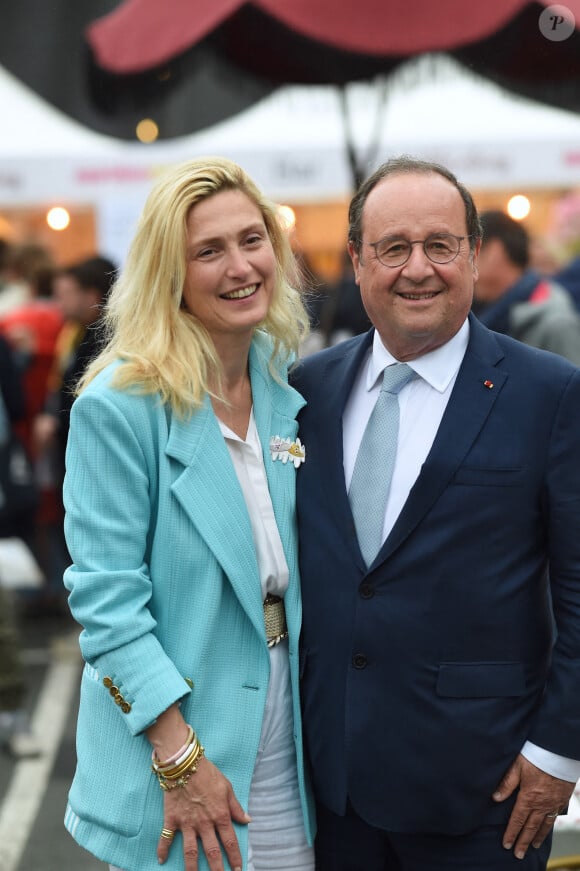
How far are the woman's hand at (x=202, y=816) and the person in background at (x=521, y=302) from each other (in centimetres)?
313

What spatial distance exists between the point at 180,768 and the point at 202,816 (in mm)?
124

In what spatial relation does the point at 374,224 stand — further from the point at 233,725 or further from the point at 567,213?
the point at 567,213

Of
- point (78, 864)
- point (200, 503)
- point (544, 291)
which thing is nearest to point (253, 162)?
point (544, 291)

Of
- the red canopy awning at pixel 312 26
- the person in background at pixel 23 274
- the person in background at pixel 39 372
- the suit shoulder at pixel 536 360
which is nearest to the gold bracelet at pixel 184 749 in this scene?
the suit shoulder at pixel 536 360

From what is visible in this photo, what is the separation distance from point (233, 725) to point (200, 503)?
46 centimetres

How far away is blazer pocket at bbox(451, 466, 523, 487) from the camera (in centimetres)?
245

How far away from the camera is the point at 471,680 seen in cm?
248

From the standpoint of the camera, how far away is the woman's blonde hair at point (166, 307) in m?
2.46

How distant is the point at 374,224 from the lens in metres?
2.58

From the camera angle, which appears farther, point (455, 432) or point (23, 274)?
point (23, 274)

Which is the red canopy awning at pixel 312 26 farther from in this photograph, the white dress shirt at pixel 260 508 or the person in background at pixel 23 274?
the white dress shirt at pixel 260 508

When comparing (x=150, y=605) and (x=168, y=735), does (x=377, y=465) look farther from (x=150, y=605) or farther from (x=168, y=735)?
(x=168, y=735)

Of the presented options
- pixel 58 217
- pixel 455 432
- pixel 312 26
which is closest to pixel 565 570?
pixel 455 432

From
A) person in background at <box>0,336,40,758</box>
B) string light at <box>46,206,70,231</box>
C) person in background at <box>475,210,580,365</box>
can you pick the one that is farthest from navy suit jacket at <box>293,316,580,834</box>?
string light at <box>46,206,70,231</box>
